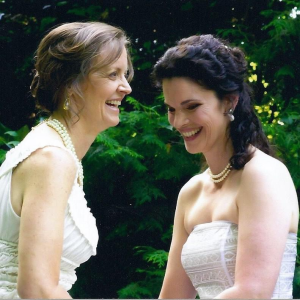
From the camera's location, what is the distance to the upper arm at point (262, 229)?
7.77 ft

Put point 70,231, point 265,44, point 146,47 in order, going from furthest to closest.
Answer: point 146,47, point 265,44, point 70,231

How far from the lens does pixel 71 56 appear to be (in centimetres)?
247

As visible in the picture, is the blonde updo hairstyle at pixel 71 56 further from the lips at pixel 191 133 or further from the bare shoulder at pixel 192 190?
the bare shoulder at pixel 192 190

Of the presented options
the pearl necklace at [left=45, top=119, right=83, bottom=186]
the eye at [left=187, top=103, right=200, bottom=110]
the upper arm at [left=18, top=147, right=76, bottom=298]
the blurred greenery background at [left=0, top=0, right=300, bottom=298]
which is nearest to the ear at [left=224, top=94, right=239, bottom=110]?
the eye at [left=187, top=103, right=200, bottom=110]

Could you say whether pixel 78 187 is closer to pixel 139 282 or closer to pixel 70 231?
pixel 70 231

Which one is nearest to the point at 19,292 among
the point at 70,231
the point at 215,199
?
the point at 70,231

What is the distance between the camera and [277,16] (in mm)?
5234

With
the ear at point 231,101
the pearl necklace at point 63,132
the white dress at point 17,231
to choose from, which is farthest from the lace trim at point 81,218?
the ear at point 231,101

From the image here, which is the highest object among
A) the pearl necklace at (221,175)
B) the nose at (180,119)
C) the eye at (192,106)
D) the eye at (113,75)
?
the eye at (113,75)

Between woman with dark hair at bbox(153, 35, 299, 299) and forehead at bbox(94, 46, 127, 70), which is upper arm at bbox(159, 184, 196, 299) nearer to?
woman with dark hair at bbox(153, 35, 299, 299)

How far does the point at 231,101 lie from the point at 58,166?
883mm

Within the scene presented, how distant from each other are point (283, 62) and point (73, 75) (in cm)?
315

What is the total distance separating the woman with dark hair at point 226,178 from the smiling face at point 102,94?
0.20 meters

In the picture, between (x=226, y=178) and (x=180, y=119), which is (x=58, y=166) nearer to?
(x=180, y=119)
